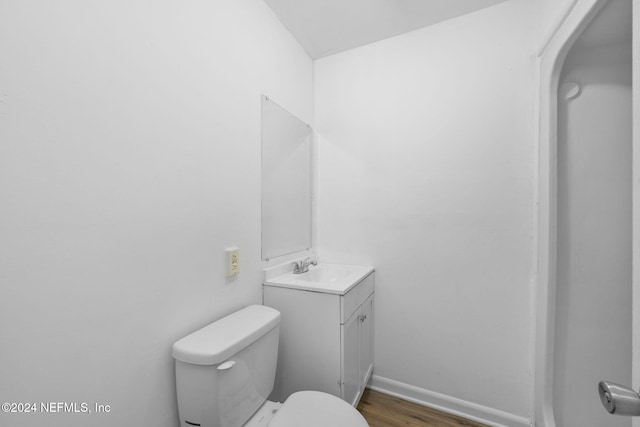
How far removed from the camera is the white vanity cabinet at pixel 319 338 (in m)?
1.34

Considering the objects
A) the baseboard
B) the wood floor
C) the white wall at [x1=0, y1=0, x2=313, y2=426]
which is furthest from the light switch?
the baseboard

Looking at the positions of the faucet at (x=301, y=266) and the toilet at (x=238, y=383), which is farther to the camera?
the faucet at (x=301, y=266)

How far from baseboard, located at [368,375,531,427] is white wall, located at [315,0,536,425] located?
21 millimetres

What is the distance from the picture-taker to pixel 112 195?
0.83 metres

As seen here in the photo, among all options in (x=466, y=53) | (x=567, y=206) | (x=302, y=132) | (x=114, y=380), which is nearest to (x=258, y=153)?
(x=302, y=132)

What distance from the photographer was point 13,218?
0.64 metres

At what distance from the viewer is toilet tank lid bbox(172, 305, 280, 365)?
0.90m

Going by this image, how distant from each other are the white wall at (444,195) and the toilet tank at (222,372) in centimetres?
97

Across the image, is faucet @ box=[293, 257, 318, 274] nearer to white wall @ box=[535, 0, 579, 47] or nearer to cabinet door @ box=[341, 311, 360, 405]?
cabinet door @ box=[341, 311, 360, 405]

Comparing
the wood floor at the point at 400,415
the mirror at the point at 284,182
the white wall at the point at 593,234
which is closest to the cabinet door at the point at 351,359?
the wood floor at the point at 400,415

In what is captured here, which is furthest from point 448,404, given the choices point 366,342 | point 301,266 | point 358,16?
point 358,16

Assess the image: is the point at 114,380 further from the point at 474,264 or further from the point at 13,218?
the point at 474,264

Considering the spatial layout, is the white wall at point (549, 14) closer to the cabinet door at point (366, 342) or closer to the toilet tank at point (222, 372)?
the cabinet door at point (366, 342)

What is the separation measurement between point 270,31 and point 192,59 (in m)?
0.69
